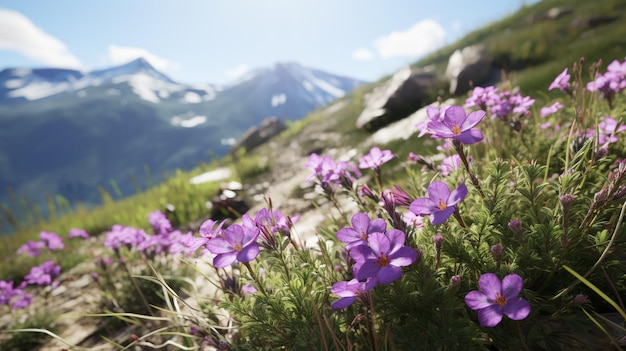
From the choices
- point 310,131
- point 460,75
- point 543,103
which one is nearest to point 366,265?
point 543,103

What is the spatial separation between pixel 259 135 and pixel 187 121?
593 ft

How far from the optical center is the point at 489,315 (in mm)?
1007

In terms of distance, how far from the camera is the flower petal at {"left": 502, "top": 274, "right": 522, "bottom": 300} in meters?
1.01

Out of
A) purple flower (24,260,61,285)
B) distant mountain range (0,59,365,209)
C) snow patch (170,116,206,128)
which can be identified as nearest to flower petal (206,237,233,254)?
purple flower (24,260,61,285)

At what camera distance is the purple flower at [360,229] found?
3.80 ft

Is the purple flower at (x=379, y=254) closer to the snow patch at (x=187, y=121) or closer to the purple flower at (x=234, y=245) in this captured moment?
the purple flower at (x=234, y=245)

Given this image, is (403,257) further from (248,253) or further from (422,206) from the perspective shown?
(248,253)

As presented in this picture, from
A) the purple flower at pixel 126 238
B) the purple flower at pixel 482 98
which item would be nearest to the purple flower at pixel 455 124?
the purple flower at pixel 482 98

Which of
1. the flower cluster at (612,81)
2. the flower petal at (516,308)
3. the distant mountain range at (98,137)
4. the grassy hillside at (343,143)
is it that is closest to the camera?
the flower petal at (516,308)

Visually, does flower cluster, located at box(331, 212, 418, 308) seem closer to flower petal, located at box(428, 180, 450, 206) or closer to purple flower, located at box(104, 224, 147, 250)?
flower petal, located at box(428, 180, 450, 206)

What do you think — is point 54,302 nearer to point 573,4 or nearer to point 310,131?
point 310,131

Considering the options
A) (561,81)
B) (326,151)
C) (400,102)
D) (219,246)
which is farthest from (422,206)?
(400,102)

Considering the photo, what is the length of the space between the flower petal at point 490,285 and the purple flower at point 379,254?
0.23 metres

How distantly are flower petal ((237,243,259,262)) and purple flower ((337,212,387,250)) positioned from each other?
0.31m
